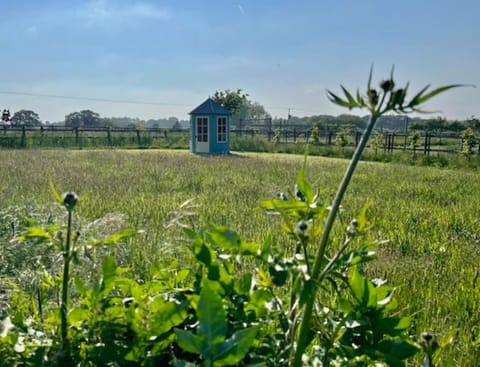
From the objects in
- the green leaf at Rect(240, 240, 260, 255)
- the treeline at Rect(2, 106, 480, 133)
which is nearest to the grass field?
the green leaf at Rect(240, 240, 260, 255)

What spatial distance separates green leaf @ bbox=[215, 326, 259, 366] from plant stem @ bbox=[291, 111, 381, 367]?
77 mm

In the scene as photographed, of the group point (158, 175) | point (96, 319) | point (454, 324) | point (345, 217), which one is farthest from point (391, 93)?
point (158, 175)

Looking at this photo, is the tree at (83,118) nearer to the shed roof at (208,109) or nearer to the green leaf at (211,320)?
the shed roof at (208,109)

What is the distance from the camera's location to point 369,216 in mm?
4812

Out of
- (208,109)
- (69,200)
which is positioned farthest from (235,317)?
(208,109)

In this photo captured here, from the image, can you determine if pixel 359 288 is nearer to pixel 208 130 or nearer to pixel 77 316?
pixel 77 316

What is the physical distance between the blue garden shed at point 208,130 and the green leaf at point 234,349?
18.0 m

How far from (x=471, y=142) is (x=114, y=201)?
1705 centimetres

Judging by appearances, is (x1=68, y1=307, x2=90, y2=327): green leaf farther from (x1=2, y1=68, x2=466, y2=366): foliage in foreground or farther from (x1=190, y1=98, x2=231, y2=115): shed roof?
(x1=190, y1=98, x2=231, y2=115): shed roof

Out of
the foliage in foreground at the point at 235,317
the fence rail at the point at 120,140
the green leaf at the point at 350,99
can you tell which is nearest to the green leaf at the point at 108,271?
the foliage in foreground at the point at 235,317

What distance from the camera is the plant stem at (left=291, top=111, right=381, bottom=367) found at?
0.48m

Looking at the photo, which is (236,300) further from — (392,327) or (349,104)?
(349,104)

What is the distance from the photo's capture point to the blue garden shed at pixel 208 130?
18.5 metres

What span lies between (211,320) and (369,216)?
179 inches
